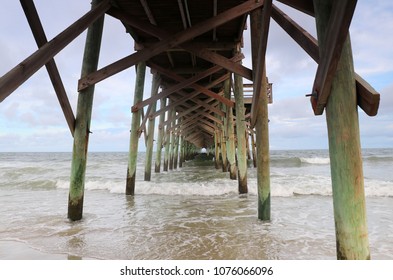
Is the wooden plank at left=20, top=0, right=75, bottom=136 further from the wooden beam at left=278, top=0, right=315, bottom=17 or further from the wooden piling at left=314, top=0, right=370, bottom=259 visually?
the wooden piling at left=314, top=0, right=370, bottom=259

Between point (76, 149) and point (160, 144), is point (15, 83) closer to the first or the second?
point (76, 149)

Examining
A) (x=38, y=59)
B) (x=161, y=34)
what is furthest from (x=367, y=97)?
(x=161, y=34)

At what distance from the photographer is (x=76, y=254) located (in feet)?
8.47

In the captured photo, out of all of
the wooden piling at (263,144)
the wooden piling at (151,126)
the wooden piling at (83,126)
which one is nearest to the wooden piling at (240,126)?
the wooden piling at (263,144)

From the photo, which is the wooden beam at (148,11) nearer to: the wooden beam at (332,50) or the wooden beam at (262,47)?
the wooden beam at (262,47)

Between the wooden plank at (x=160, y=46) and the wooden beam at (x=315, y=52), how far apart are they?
51.6 inches

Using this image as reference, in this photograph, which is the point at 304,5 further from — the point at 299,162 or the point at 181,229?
the point at 299,162

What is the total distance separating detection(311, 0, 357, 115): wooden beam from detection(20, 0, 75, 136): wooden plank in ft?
8.89

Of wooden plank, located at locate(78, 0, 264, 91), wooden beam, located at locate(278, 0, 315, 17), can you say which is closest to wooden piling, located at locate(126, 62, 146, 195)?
wooden plank, located at locate(78, 0, 264, 91)

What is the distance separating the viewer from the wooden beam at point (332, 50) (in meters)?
1.26

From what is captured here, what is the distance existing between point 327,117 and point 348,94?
176 mm

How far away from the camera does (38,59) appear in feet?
7.99

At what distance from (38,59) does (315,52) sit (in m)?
2.37

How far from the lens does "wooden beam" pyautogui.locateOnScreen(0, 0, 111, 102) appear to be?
2.07 metres
